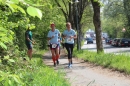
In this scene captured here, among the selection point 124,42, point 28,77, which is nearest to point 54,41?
point 28,77

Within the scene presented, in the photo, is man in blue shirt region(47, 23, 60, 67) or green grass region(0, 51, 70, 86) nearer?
green grass region(0, 51, 70, 86)

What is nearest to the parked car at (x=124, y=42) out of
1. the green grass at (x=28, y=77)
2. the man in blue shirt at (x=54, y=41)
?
the man in blue shirt at (x=54, y=41)

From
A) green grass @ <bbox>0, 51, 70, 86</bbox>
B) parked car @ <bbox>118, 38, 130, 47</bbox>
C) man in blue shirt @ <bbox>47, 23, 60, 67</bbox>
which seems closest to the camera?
green grass @ <bbox>0, 51, 70, 86</bbox>

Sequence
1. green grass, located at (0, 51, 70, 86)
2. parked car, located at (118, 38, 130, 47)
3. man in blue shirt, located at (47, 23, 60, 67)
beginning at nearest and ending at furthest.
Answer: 1. green grass, located at (0, 51, 70, 86)
2. man in blue shirt, located at (47, 23, 60, 67)
3. parked car, located at (118, 38, 130, 47)

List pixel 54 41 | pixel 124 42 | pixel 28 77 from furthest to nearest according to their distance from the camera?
pixel 124 42, pixel 54 41, pixel 28 77

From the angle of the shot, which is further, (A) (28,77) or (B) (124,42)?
Answer: (B) (124,42)

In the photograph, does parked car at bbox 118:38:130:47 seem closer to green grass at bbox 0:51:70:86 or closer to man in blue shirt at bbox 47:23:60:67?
man in blue shirt at bbox 47:23:60:67

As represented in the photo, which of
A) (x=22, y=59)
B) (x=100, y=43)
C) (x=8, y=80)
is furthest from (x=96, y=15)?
(x=8, y=80)

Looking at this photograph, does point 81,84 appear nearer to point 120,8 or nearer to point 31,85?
point 31,85

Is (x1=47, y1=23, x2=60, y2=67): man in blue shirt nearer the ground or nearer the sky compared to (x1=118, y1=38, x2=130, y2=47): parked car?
nearer the sky

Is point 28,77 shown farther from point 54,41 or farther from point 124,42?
point 124,42

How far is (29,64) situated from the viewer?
25.2 ft

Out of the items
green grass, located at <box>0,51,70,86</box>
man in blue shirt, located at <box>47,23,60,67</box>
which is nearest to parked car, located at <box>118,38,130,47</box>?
man in blue shirt, located at <box>47,23,60,67</box>

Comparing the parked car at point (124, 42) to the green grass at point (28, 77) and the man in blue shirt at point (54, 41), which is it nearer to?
the man in blue shirt at point (54, 41)
